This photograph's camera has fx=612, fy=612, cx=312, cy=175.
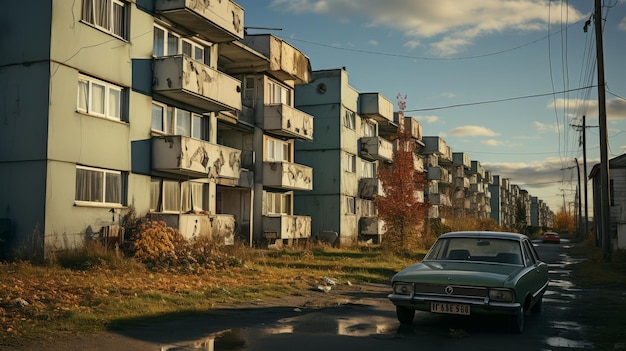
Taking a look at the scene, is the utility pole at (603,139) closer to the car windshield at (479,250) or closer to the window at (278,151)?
the window at (278,151)

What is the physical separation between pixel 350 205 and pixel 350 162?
10.1ft

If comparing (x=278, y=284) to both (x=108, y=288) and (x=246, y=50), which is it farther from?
(x=246, y=50)

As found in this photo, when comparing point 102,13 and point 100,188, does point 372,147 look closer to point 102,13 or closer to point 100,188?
point 102,13

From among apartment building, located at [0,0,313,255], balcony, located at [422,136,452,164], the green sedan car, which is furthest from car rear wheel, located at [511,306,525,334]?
balcony, located at [422,136,452,164]

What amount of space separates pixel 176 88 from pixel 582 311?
1487cm

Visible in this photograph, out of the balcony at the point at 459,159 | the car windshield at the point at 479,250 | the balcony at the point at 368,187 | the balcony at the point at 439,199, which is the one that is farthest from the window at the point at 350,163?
the balcony at the point at 459,159

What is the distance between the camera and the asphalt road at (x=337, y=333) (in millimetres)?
8203

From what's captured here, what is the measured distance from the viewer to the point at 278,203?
33875 mm

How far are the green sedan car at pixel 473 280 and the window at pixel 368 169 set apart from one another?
3425cm

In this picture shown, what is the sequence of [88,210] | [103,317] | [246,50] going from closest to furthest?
[103,317]
[88,210]
[246,50]

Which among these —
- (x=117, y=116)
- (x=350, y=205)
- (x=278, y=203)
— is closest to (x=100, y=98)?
(x=117, y=116)

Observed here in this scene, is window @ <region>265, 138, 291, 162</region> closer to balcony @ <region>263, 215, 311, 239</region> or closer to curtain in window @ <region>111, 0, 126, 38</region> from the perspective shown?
balcony @ <region>263, 215, 311, 239</region>

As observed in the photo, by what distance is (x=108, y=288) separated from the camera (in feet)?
42.3

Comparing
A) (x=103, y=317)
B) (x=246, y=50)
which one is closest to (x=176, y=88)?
(x=246, y=50)
